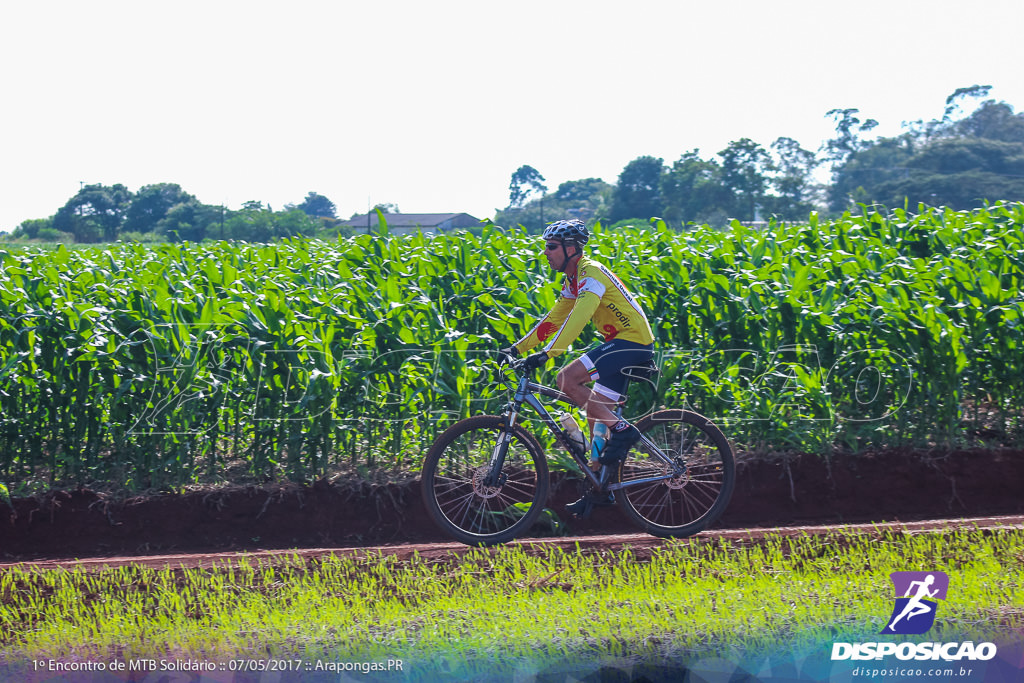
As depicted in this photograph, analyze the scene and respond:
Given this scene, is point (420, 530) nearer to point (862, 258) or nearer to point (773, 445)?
point (773, 445)

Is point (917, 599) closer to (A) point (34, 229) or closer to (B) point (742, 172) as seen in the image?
(B) point (742, 172)

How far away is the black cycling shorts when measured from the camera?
5.34 meters

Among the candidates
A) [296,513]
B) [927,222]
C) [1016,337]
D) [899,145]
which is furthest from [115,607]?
[899,145]

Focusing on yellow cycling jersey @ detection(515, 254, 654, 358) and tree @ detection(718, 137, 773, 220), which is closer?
yellow cycling jersey @ detection(515, 254, 654, 358)

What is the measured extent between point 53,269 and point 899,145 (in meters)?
74.2

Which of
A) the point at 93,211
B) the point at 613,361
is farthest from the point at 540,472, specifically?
the point at 93,211

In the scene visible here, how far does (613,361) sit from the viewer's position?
535 cm

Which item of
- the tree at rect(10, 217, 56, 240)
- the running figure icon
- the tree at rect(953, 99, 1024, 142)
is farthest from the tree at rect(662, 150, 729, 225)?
Result: the tree at rect(953, 99, 1024, 142)

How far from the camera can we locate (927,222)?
9.07m

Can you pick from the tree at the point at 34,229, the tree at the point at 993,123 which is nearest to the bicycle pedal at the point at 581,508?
the tree at the point at 34,229

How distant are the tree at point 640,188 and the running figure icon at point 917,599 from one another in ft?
55.8

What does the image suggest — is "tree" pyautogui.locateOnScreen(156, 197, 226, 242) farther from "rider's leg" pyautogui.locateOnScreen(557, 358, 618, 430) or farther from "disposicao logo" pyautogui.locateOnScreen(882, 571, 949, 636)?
"disposicao logo" pyautogui.locateOnScreen(882, 571, 949, 636)

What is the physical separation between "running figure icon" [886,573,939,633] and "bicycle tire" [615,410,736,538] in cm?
135

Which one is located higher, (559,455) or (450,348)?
(450,348)
